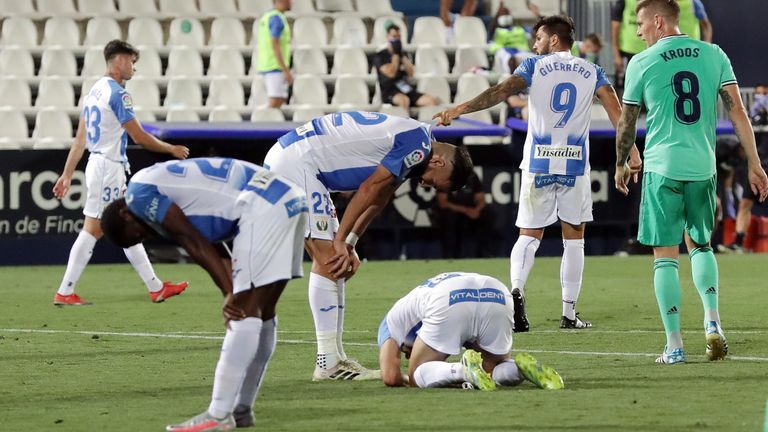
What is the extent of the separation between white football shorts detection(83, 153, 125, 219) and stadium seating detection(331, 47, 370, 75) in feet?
27.9

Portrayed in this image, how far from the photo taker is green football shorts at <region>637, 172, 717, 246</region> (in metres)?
8.19

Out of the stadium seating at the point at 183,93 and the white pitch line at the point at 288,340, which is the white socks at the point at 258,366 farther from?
the stadium seating at the point at 183,93

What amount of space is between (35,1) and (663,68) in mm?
15736

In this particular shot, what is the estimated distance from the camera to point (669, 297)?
8.25 m

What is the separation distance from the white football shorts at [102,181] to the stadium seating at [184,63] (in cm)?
807

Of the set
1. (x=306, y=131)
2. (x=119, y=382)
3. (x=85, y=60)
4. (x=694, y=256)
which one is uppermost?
(x=85, y=60)

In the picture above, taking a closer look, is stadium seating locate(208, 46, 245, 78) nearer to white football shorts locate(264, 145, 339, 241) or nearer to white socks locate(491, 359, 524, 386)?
white football shorts locate(264, 145, 339, 241)

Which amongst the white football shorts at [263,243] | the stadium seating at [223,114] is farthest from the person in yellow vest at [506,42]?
the white football shorts at [263,243]

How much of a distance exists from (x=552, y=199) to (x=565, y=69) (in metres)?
0.95

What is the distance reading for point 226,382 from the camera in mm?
5902

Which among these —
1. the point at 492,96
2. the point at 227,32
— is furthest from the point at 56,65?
the point at 492,96

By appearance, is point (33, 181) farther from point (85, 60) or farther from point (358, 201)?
point (358, 201)

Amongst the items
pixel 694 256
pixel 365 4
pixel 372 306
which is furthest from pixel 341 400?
pixel 365 4

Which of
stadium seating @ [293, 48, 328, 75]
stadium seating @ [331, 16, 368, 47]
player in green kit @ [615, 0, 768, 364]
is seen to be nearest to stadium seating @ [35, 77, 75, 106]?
stadium seating @ [293, 48, 328, 75]
